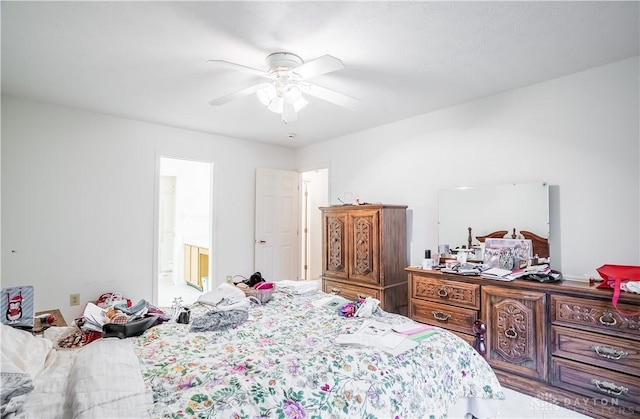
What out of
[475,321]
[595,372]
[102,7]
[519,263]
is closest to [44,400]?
→ [102,7]

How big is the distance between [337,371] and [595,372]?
6.51 ft

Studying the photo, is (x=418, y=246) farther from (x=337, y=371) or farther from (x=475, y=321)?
(x=337, y=371)

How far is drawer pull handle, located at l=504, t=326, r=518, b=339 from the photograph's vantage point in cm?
244

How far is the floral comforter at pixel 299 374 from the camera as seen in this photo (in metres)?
1.16

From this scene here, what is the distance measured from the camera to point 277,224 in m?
5.03

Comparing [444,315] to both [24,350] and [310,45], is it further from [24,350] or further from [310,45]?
[24,350]

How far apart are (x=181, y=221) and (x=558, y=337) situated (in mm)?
6146

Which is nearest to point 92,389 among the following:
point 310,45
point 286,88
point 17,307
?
point 17,307

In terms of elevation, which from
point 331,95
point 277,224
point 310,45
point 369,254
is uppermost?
point 310,45

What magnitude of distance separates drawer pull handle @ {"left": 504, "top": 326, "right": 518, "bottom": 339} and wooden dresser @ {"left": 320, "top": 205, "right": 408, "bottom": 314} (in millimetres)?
1216

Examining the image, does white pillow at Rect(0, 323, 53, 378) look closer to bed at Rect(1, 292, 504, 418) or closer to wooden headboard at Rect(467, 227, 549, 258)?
bed at Rect(1, 292, 504, 418)

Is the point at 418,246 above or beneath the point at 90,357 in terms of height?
above

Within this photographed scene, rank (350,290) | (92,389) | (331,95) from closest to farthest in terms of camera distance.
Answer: (92,389), (331,95), (350,290)

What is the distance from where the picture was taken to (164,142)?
13.2 ft
